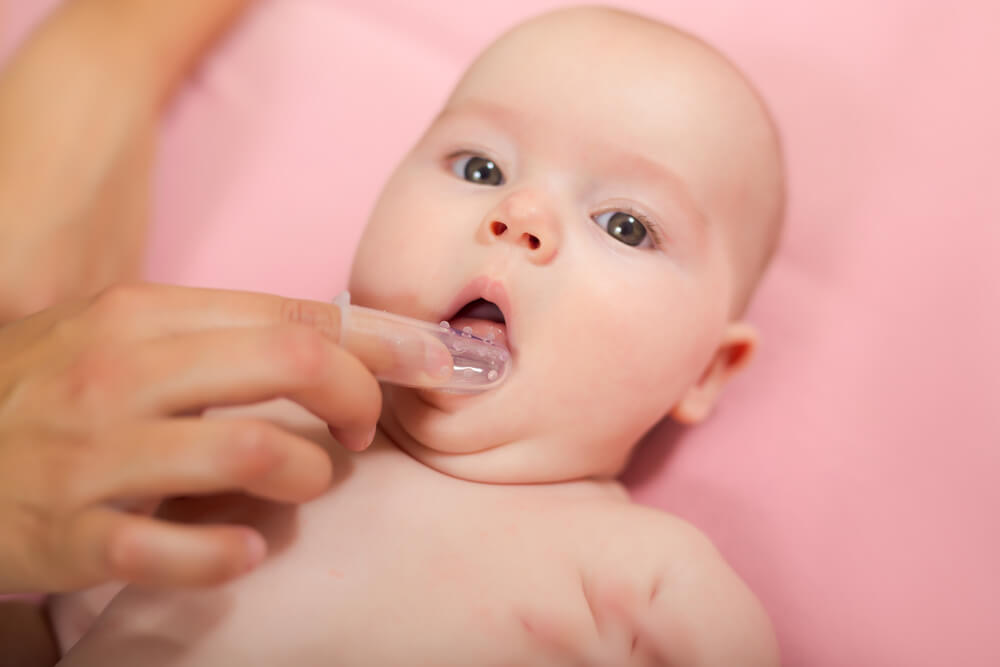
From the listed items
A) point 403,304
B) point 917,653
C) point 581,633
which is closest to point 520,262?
point 403,304

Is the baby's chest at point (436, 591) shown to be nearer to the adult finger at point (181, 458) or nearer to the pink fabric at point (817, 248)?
the adult finger at point (181, 458)

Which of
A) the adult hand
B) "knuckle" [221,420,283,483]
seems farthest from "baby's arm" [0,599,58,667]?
"knuckle" [221,420,283,483]

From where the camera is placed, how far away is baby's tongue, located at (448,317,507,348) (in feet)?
2.96

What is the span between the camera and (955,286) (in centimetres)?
126

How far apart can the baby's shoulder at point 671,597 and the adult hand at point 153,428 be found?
0.33 m

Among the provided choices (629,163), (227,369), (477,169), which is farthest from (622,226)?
(227,369)

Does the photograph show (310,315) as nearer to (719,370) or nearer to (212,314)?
(212,314)

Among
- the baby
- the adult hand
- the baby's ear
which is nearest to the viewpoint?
the adult hand

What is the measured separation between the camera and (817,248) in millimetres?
1347

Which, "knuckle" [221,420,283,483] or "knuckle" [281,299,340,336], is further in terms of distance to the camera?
"knuckle" [281,299,340,336]

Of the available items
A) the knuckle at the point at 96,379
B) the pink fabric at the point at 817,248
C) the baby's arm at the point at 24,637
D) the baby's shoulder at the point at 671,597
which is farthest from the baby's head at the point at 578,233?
the baby's arm at the point at 24,637

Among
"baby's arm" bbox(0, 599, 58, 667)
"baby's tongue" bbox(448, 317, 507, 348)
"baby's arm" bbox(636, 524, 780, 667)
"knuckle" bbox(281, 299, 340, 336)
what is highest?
"baby's tongue" bbox(448, 317, 507, 348)

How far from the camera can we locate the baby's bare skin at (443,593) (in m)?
0.81

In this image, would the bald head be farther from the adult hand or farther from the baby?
the adult hand
